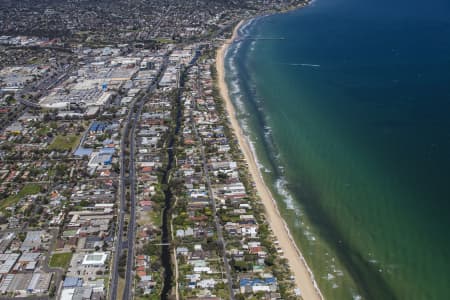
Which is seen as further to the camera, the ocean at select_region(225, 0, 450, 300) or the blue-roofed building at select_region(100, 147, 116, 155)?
the blue-roofed building at select_region(100, 147, 116, 155)

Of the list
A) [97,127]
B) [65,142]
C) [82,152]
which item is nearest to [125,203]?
[82,152]

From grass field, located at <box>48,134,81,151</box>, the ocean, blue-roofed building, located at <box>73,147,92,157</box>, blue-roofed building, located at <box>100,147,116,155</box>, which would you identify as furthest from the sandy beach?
grass field, located at <box>48,134,81,151</box>

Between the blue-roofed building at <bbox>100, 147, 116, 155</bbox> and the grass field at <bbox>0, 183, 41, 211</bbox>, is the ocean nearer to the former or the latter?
the blue-roofed building at <bbox>100, 147, 116, 155</bbox>

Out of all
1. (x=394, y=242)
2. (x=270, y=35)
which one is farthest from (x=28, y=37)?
(x=394, y=242)

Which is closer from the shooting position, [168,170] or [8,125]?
[168,170]

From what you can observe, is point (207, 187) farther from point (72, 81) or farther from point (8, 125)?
point (72, 81)

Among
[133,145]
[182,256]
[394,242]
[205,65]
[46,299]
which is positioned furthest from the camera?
[205,65]
